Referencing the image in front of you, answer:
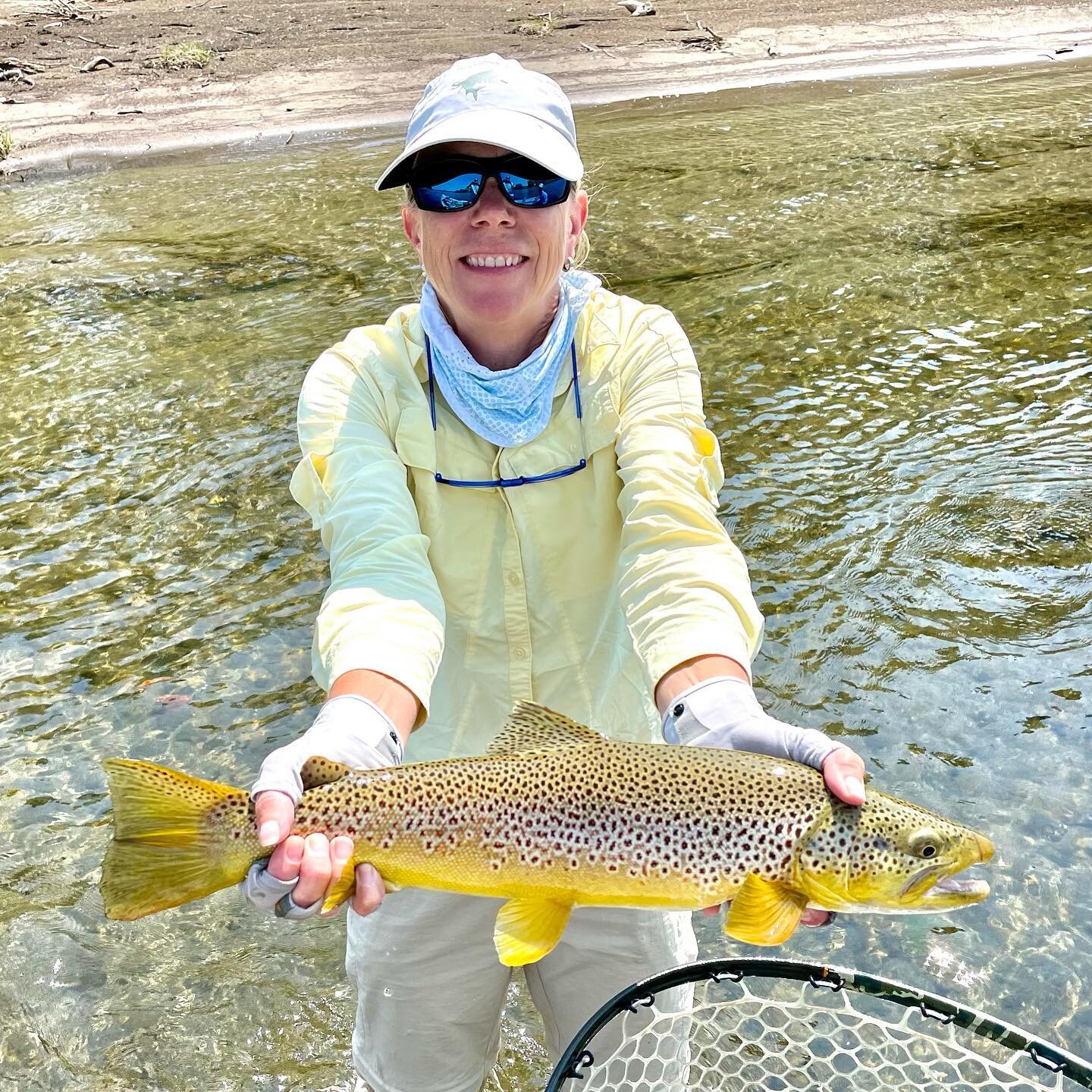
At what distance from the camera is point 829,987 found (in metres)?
2.27

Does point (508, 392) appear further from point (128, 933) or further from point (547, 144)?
point (128, 933)

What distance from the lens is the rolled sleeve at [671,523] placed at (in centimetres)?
266

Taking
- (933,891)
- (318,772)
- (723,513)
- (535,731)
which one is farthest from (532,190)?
(723,513)

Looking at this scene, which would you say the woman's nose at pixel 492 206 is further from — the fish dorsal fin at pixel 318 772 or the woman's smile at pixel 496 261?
the fish dorsal fin at pixel 318 772

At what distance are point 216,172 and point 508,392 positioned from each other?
15.4 m

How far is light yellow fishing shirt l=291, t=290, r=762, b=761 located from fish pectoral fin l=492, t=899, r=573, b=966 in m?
0.59

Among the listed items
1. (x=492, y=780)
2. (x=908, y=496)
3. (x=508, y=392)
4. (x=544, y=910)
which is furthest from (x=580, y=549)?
(x=908, y=496)

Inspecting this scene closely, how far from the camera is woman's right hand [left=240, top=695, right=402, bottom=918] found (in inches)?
91.0

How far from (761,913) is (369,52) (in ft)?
69.3

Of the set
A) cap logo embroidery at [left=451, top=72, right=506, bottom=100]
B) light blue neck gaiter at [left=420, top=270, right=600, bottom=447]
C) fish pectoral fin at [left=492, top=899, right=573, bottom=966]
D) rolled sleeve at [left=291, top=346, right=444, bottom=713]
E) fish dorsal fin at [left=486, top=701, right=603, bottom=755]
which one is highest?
cap logo embroidery at [left=451, top=72, right=506, bottom=100]

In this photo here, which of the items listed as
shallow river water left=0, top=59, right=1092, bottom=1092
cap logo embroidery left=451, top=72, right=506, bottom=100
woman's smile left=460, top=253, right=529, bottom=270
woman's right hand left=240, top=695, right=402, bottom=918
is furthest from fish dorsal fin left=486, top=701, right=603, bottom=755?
shallow river water left=0, top=59, right=1092, bottom=1092

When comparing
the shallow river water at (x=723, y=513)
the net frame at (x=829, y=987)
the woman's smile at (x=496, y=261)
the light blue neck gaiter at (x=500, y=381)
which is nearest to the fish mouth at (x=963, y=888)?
the net frame at (x=829, y=987)

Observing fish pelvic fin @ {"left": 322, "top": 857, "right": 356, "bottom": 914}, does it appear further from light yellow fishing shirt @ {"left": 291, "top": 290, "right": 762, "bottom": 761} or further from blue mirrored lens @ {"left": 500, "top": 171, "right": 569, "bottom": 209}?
blue mirrored lens @ {"left": 500, "top": 171, "right": 569, "bottom": 209}

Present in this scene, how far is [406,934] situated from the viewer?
2.96 meters
